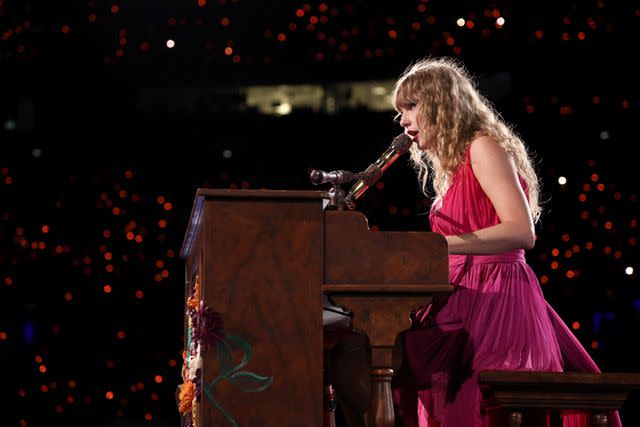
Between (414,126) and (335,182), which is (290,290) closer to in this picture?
(335,182)

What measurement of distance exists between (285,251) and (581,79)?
2564 millimetres

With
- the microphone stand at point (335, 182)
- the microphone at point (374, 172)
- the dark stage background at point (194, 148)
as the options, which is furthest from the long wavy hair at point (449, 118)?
the dark stage background at point (194, 148)

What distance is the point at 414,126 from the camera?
212 cm

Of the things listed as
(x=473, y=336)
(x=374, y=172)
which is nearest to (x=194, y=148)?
(x=374, y=172)

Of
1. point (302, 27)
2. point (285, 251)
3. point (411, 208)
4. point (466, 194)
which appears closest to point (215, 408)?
point (285, 251)

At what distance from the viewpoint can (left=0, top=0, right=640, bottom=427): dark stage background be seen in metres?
3.74

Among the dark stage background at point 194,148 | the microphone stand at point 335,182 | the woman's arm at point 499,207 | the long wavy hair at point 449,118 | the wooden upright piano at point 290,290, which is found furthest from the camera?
the dark stage background at point 194,148

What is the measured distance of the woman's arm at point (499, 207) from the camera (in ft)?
6.01

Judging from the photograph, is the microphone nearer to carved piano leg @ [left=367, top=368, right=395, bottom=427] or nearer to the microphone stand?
the microphone stand

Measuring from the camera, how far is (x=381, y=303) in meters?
1.61

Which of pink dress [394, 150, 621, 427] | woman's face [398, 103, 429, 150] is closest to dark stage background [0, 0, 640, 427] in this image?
woman's face [398, 103, 429, 150]

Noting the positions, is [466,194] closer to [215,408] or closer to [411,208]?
[215,408]

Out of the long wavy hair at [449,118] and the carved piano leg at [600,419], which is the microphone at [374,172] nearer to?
the long wavy hair at [449,118]

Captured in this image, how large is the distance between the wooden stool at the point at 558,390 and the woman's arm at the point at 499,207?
27 centimetres
